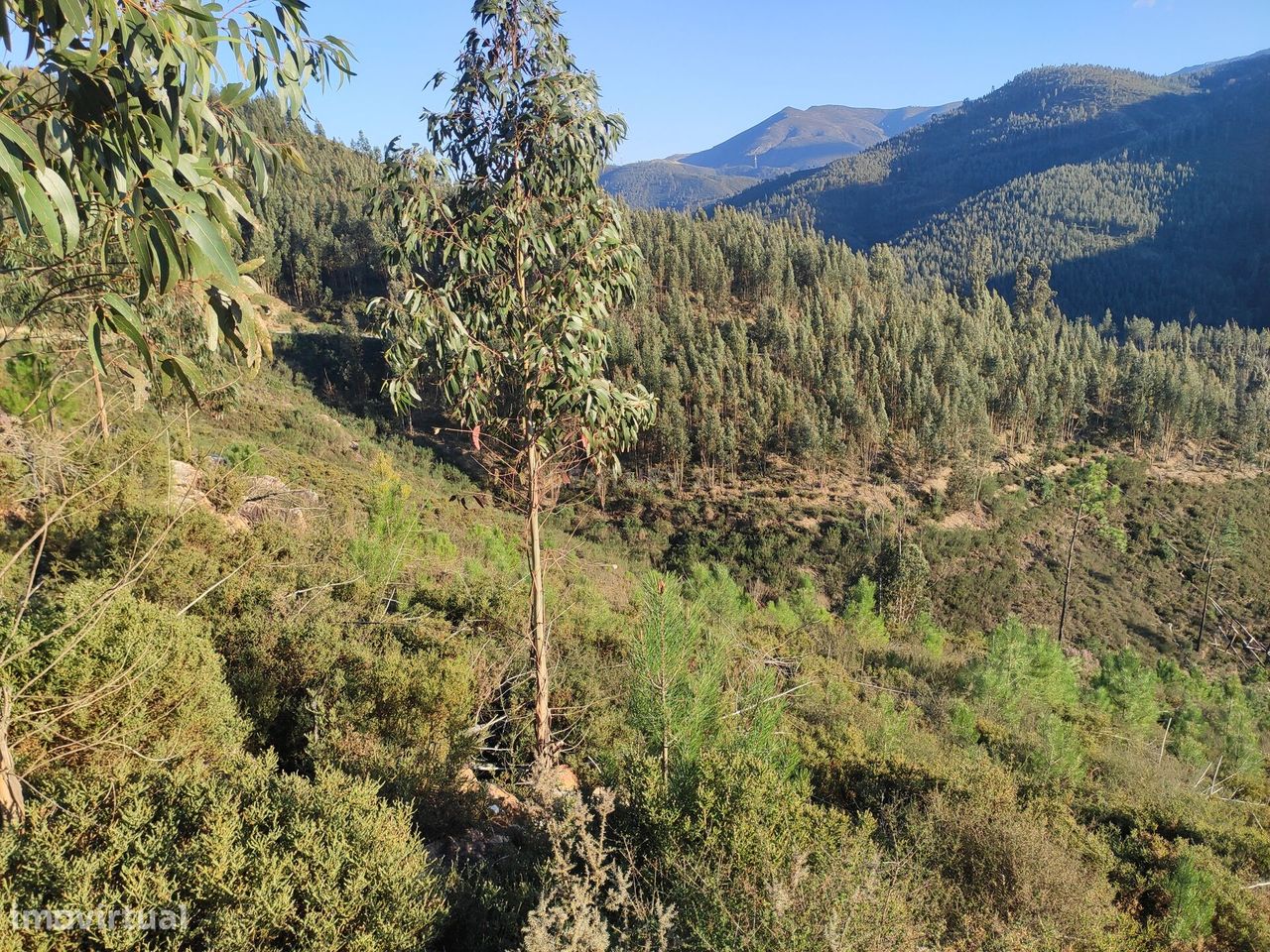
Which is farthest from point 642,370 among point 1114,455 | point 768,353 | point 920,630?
point 1114,455

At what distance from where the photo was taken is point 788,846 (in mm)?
3344

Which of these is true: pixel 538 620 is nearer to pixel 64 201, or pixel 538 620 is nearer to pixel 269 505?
pixel 64 201

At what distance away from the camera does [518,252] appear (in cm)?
427

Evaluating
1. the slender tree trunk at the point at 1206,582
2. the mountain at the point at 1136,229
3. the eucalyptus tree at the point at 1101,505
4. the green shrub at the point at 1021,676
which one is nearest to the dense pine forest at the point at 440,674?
the green shrub at the point at 1021,676

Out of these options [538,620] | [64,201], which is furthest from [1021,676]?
[64,201]

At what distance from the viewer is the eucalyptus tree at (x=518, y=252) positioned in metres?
3.98

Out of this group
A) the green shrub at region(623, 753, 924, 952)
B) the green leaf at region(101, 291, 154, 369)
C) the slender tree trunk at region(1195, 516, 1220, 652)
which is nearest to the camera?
the green leaf at region(101, 291, 154, 369)

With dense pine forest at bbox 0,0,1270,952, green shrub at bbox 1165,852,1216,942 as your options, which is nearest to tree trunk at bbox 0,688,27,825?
dense pine forest at bbox 0,0,1270,952

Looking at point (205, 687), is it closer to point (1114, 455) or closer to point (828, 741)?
point (828, 741)

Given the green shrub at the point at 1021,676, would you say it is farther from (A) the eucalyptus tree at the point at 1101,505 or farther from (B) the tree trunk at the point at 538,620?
(A) the eucalyptus tree at the point at 1101,505

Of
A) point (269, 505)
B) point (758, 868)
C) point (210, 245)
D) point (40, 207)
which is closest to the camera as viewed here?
point (40, 207)

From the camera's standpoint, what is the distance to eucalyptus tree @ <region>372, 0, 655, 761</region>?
13.1 feet

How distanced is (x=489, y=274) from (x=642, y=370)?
43.3 meters

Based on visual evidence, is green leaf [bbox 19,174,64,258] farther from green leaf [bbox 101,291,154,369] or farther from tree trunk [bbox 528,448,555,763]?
tree trunk [bbox 528,448,555,763]
